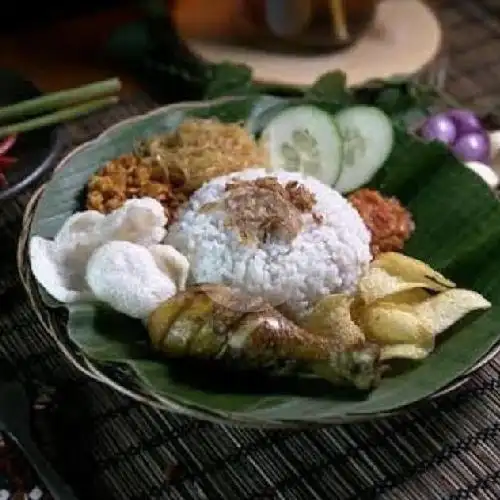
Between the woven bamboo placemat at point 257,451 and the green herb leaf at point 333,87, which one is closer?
the woven bamboo placemat at point 257,451

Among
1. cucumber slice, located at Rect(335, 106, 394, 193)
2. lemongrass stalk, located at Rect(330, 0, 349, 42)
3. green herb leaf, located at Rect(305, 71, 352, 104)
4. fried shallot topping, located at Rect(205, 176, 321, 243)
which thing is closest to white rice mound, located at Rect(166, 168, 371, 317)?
fried shallot topping, located at Rect(205, 176, 321, 243)

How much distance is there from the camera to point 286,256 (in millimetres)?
1063

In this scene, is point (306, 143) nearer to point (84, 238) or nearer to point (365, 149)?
point (365, 149)

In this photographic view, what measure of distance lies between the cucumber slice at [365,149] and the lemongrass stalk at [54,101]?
0.28 metres

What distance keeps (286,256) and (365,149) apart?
228 millimetres

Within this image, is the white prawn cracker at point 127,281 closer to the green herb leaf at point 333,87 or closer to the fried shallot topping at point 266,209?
the fried shallot topping at point 266,209

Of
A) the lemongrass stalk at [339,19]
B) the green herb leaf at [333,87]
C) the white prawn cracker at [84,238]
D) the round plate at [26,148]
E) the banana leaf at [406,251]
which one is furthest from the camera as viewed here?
the lemongrass stalk at [339,19]

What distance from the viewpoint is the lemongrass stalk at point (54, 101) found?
1.22 m

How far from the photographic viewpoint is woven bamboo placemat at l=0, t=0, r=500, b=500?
3.19ft

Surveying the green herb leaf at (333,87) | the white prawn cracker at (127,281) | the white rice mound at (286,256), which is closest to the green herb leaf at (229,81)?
the green herb leaf at (333,87)

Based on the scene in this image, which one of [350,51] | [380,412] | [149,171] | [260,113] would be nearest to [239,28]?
[350,51]

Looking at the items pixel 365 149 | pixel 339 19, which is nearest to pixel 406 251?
pixel 365 149

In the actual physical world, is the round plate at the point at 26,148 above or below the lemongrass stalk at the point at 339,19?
below

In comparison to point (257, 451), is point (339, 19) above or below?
above
